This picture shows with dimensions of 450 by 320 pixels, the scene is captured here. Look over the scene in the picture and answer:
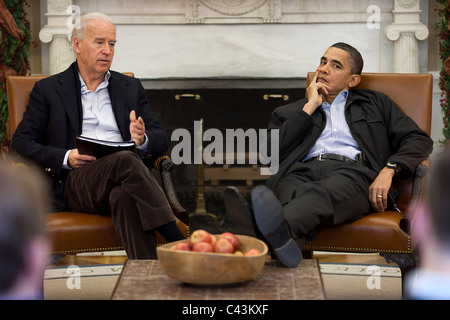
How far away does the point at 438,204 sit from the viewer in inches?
41.9

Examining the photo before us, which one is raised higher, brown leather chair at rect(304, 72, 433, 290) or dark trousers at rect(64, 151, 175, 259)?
dark trousers at rect(64, 151, 175, 259)

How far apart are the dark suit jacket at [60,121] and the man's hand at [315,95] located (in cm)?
67

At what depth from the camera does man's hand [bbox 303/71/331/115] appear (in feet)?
9.41

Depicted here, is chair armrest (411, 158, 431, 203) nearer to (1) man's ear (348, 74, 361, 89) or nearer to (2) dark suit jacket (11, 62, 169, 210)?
(1) man's ear (348, 74, 361, 89)

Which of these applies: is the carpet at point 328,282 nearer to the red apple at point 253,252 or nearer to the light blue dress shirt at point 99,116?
the light blue dress shirt at point 99,116

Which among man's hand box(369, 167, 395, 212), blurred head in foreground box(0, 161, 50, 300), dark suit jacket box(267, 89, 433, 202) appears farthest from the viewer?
dark suit jacket box(267, 89, 433, 202)

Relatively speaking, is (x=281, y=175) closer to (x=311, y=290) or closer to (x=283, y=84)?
(x=311, y=290)

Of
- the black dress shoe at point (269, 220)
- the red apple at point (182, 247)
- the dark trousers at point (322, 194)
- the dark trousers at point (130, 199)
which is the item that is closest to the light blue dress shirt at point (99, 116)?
the dark trousers at point (130, 199)

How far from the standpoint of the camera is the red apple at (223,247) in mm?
1682

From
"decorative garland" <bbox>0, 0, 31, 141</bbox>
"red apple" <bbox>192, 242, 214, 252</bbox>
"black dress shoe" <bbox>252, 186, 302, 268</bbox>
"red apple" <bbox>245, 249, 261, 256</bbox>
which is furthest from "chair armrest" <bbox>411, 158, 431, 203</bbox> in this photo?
"decorative garland" <bbox>0, 0, 31, 141</bbox>

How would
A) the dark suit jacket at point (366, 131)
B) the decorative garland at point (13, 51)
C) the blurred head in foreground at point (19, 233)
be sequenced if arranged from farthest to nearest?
1. the decorative garland at point (13, 51)
2. the dark suit jacket at point (366, 131)
3. the blurred head in foreground at point (19, 233)

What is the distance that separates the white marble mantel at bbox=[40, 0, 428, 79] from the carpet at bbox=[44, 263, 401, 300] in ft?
5.30
